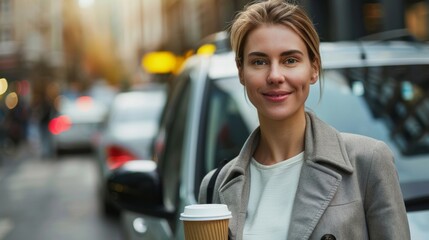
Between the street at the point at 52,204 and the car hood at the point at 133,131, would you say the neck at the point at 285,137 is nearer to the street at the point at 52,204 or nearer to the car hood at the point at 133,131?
the street at the point at 52,204

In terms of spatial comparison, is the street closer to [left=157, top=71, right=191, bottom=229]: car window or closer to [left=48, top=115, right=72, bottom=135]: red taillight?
[left=48, top=115, right=72, bottom=135]: red taillight

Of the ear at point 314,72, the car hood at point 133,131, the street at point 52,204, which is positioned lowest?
the street at point 52,204

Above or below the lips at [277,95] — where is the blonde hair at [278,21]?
above

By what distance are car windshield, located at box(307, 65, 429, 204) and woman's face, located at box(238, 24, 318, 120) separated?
4.68ft

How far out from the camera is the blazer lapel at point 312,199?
1.90 m

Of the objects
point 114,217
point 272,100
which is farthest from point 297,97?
point 114,217

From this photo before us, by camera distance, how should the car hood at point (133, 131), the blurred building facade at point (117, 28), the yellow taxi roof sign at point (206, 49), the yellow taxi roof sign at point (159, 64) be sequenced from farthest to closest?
the yellow taxi roof sign at point (159, 64) → the blurred building facade at point (117, 28) → the car hood at point (133, 131) → the yellow taxi roof sign at point (206, 49)

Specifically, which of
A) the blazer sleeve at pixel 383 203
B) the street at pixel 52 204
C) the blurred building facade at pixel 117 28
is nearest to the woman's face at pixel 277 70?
the blazer sleeve at pixel 383 203

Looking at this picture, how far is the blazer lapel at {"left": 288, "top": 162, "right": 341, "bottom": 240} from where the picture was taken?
1.90 meters


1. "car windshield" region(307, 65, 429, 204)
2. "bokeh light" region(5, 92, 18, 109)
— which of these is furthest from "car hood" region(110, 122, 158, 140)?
"bokeh light" region(5, 92, 18, 109)

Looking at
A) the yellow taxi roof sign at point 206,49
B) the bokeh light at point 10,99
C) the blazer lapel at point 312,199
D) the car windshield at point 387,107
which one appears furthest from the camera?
the bokeh light at point 10,99

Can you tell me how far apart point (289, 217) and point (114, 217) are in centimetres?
939

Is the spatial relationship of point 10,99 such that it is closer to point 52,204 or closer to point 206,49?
point 52,204

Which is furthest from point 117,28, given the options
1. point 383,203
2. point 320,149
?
point 383,203
